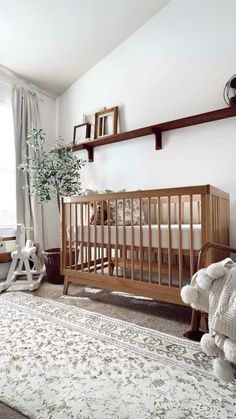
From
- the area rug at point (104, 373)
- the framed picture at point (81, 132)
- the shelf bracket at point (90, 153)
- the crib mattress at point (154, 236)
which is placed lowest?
the area rug at point (104, 373)

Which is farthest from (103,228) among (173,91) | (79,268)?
(173,91)

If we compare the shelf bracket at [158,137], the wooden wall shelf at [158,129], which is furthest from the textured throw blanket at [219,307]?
the shelf bracket at [158,137]

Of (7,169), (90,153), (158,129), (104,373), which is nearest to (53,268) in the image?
(7,169)

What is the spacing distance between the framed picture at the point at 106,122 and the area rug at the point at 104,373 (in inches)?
83.4

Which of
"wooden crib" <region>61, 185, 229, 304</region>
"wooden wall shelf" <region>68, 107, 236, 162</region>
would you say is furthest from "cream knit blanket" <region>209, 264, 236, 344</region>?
"wooden wall shelf" <region>68, 107, 236, 162</region>

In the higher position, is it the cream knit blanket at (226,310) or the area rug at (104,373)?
the cream knit blanket at (226,310)

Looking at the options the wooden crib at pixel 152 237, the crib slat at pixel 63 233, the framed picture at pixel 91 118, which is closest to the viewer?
the wooden crib at pixel 152 237

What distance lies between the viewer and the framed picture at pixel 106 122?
9.72 ft

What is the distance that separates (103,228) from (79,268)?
1.63 ft

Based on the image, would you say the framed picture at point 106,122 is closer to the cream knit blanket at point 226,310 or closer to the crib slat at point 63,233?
the crib slat at point 63,233

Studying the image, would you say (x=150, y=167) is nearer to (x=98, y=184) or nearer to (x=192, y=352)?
(x=98, y=184)

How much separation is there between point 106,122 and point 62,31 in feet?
3.25

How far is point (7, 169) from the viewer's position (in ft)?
9.91

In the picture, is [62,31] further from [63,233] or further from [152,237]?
[152,237]
